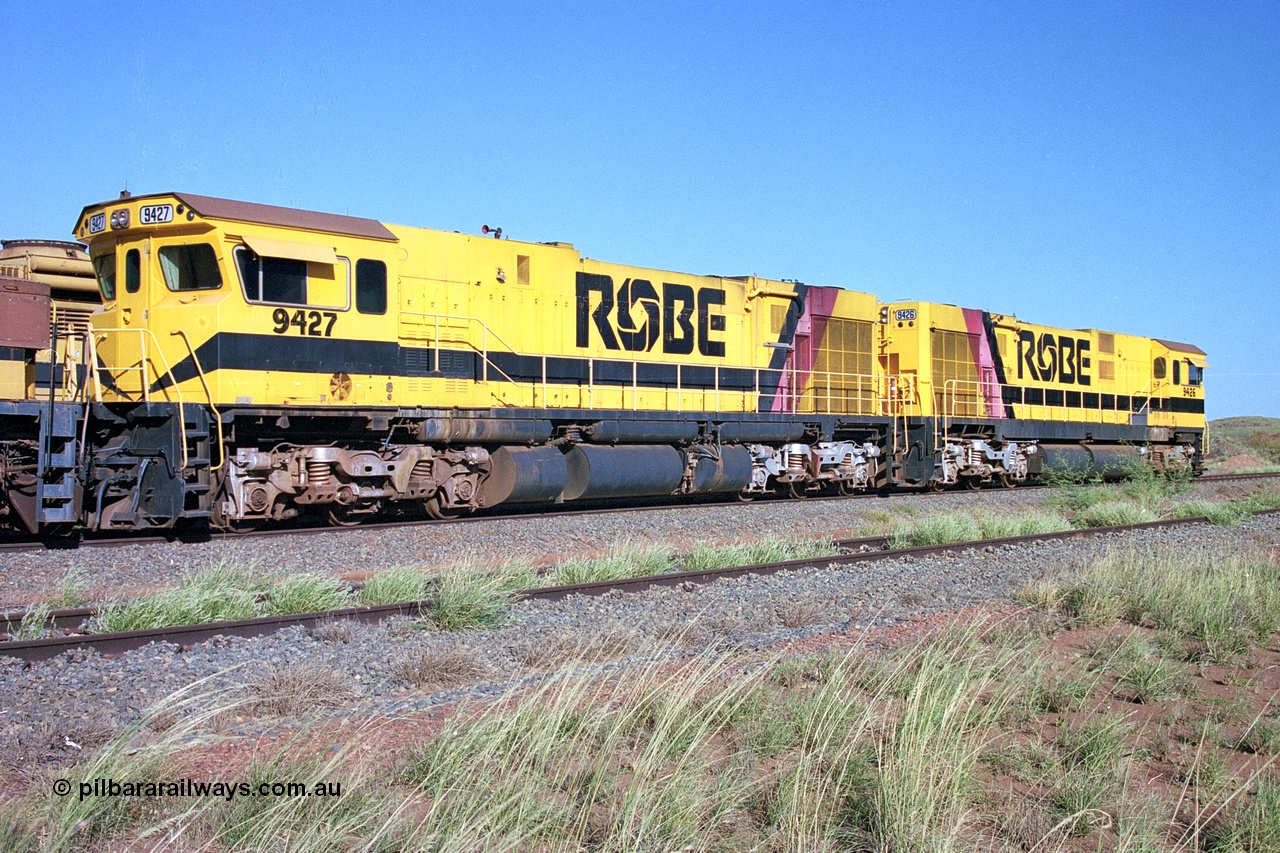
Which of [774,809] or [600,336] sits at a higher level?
[600,336]

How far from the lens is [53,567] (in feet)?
31.0

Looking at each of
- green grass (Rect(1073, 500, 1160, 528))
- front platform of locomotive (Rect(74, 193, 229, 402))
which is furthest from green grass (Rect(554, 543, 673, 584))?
green grass (Rect(1073, 500, 1160, 528))

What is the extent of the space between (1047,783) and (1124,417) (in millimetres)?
24886

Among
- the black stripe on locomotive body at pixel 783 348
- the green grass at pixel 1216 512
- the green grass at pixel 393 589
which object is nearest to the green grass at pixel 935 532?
the black stripe on locomotive body at pixel 783 348

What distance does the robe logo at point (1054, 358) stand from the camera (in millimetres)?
23219

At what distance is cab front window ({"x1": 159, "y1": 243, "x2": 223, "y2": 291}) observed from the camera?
11.2 meters

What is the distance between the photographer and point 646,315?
15945 millimetres

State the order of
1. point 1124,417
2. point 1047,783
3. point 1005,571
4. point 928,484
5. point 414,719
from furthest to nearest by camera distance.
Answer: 1. point 1124,417
2. point 928,484
3. point 1005,571
4. point 414,719
5. point 1047,783

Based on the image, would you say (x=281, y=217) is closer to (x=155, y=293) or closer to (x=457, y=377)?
(x=155, y=293)

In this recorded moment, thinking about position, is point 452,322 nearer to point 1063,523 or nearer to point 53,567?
point 53,567

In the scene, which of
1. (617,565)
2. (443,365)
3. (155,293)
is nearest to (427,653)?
(617,565)

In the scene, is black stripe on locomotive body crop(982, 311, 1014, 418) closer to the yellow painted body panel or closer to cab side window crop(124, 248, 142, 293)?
the yellow painted body panel

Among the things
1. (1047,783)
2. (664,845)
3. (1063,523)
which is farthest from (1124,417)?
(664,845)

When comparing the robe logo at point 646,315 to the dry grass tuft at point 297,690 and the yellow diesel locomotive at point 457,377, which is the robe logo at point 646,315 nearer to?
the yellow diesel locomotive at point 457,377
